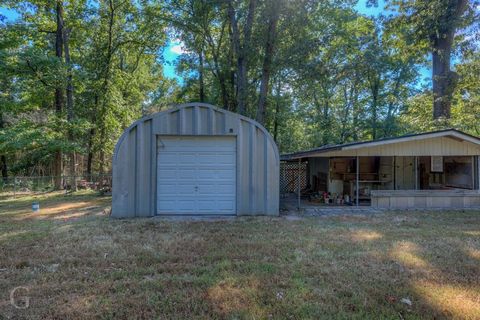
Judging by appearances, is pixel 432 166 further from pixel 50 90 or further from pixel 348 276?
pixel 50 90

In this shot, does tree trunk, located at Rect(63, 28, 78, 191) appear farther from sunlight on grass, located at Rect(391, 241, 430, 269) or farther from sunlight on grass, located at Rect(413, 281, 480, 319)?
sunlight on grass, located at Rect(413, 281, 480, 319)

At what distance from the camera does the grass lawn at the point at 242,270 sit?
3.26m

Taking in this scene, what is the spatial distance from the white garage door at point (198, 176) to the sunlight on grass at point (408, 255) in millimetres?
4471

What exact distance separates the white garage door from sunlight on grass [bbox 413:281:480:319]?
225 inches

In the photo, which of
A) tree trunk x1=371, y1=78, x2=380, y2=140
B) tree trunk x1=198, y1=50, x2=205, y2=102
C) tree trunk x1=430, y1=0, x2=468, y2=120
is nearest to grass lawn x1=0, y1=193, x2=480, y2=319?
tree trunk x1=430, y1=0, x2=468, y2=120

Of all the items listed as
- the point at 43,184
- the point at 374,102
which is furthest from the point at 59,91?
the point at 374,102

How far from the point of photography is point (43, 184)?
56.7 feet

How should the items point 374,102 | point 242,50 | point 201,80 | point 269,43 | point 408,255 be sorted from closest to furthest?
1. point 408,255
2. point 269,43
3. point 242,50
4. point 201,80
5. point 374,102

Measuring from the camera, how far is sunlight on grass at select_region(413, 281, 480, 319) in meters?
3.17

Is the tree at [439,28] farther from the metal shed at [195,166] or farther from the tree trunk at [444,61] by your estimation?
the metal shed at [195,166]

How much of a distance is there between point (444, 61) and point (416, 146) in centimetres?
657

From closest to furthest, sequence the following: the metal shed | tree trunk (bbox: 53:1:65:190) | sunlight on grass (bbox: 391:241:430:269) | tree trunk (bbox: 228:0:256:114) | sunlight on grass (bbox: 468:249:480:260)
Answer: sunlight on grass (bbox: 391:241:430:269)
sunlight on grass (bbox: 468:249:480:260)
the metal shed
tree trunk (bbox: 228:0:256:114)
tree trunk (bbox: 53:1:65:190)

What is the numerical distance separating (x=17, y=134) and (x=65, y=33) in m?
6.80

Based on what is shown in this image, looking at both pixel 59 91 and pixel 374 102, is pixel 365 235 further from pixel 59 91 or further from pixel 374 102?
pixel 374 102
